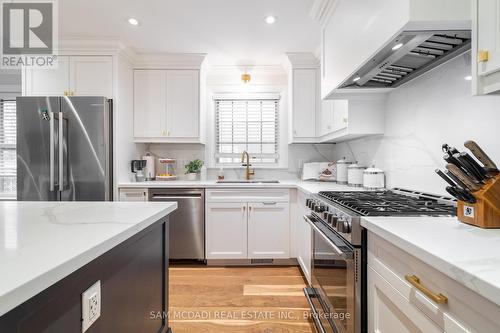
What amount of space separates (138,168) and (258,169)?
153 centimetres

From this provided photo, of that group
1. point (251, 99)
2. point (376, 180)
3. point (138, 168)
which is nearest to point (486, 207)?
point (376, 180)

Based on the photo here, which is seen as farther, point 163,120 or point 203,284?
point 163,120

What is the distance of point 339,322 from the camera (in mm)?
1341

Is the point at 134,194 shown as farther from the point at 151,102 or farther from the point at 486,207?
the point at 486,207

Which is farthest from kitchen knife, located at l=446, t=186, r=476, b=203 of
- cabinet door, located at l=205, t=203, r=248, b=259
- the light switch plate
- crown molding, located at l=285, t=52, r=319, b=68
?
crown molding, located at l=285, t=52, r=319, b=68

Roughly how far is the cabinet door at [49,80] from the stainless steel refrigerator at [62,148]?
0.26 m

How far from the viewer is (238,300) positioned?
7.25 feet

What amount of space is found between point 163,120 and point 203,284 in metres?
1.93

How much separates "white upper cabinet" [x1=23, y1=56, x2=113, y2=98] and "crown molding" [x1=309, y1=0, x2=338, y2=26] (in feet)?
7.05

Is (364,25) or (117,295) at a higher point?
(364,25)

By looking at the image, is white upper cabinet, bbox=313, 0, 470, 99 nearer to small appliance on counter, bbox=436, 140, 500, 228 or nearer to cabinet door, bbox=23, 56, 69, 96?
small appliance on counter, bbox=436, 140, 500, 228

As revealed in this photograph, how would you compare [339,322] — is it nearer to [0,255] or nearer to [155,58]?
[0,255]

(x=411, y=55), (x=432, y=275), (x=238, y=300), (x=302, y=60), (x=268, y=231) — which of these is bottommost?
(x=238, y=300)

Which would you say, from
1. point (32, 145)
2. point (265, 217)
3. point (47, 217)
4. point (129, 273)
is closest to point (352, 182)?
point (265, 217)
